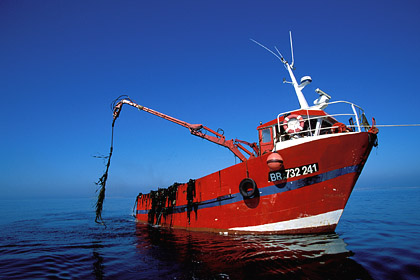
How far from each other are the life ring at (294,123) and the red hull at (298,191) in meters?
0.95

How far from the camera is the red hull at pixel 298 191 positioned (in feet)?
24.3

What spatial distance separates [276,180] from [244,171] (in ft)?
4.22

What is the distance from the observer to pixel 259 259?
5.54 metres

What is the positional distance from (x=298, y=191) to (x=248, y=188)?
1818mm

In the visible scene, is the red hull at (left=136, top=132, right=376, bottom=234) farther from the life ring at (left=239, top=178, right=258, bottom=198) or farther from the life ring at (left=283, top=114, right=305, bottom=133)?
the life ring at (left=283, top=114, right=305, bottom=133)

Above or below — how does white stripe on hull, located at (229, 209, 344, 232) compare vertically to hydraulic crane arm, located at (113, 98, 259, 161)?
below

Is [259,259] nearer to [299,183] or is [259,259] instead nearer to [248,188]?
[299,183]

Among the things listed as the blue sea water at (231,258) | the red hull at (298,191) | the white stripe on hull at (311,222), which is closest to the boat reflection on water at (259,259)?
the blue sea water at (231,258)

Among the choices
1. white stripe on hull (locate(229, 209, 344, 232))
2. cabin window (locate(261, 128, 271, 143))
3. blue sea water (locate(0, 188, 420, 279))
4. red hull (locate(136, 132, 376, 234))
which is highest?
cabin window (locate(261, 128, 271, 143))

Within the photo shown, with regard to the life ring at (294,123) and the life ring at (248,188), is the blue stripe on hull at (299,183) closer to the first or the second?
the life ring at (248,188)

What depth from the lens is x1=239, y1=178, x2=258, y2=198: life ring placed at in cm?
831

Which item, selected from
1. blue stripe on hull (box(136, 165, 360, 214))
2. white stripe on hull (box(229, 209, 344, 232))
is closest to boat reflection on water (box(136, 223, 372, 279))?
white stripe on hull (box(229, 209, 344, 232))

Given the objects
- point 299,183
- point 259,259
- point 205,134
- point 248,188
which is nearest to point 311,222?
point 299,183

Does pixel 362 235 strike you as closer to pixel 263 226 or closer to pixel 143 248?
pixel 263 226
